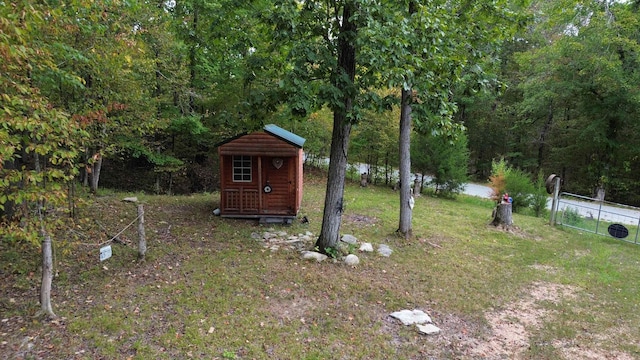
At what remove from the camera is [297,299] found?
16.0ft

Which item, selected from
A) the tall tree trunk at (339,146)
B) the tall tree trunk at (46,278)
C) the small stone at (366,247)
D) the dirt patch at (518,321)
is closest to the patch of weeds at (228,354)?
the tall tree trunk at (46,278)

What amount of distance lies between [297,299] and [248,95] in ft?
11.6

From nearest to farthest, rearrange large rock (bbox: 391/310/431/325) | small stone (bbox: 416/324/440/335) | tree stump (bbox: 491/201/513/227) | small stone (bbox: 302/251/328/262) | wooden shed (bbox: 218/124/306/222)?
small stone (bbox: 416/324/440/335) < large rock (bbox: 391/310/431/325) < small stone (bbox: 302/251/328/262) < wooden shed (bbox: 218/124/306/222) < tree stump (bbox: 491/201/513/227)

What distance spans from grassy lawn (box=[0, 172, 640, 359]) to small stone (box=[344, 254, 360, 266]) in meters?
0.09

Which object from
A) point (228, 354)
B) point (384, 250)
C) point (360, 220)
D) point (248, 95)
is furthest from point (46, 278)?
point (360, 220)

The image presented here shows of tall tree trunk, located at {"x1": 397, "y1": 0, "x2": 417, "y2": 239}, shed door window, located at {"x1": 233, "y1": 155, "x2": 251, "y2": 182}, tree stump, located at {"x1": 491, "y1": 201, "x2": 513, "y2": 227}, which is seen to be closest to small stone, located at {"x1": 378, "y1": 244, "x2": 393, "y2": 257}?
tall tree trunk, located at {"x1": 397, "y1": 0, "x2": 417, "y2": 239}

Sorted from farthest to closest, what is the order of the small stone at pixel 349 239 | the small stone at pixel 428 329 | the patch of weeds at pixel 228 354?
1. the small stone at pixel 349 239
2. the small stone at pixel 428 329
3. the patch of weeds at pixel 228 354

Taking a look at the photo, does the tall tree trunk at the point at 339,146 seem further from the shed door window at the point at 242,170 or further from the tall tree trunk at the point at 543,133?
the tall tree trunk at the point at 543,133

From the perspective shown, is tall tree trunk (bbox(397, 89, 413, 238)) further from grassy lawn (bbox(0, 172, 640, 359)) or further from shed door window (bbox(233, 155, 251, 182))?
shed door window (bbox(233, 155, 251, 182))

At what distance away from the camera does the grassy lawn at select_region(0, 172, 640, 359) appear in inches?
149

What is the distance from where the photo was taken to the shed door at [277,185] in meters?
8.39

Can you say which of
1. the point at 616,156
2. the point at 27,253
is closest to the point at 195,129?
the point at 27,253

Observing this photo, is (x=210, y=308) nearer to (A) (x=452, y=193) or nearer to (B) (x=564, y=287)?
(B) (x=564, y=287)

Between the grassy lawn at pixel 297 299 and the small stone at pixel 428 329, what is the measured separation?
0.10m
